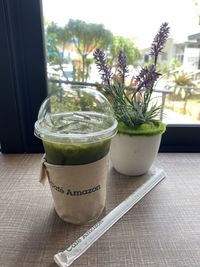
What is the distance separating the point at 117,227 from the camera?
1.38 ft

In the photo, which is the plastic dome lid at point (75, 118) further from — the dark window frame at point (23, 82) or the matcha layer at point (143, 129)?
the dark window frame at point (23, 82)

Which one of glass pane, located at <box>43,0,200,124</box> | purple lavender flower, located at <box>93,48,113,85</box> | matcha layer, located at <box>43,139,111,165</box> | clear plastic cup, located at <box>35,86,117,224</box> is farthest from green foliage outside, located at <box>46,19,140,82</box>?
matcha layer, located at <box>43,139,111,165</box>

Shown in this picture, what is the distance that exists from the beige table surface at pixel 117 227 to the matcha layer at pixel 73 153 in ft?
0.42

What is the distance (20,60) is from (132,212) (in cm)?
45

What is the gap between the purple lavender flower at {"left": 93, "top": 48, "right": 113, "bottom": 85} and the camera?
1.64ft

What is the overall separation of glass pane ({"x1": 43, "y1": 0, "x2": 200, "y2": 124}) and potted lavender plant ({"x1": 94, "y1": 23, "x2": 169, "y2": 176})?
3.6 inches

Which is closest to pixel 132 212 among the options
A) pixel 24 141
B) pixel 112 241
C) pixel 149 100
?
pixel 112 241

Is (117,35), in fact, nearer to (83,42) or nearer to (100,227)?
(83,42)

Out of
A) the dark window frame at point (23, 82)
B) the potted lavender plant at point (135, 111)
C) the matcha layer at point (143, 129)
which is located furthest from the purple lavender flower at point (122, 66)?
the dark window frame at point (23, 82)

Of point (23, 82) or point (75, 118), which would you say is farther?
point (23, 82)

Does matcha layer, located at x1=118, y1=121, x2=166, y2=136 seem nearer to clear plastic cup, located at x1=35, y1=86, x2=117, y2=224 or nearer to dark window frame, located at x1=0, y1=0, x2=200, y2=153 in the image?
clear plastic cup, located at x1=35, y1=86, x2=117, y2=224

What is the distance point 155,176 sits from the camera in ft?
1.84

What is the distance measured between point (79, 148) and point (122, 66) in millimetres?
241

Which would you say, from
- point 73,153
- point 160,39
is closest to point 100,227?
point 73,153
